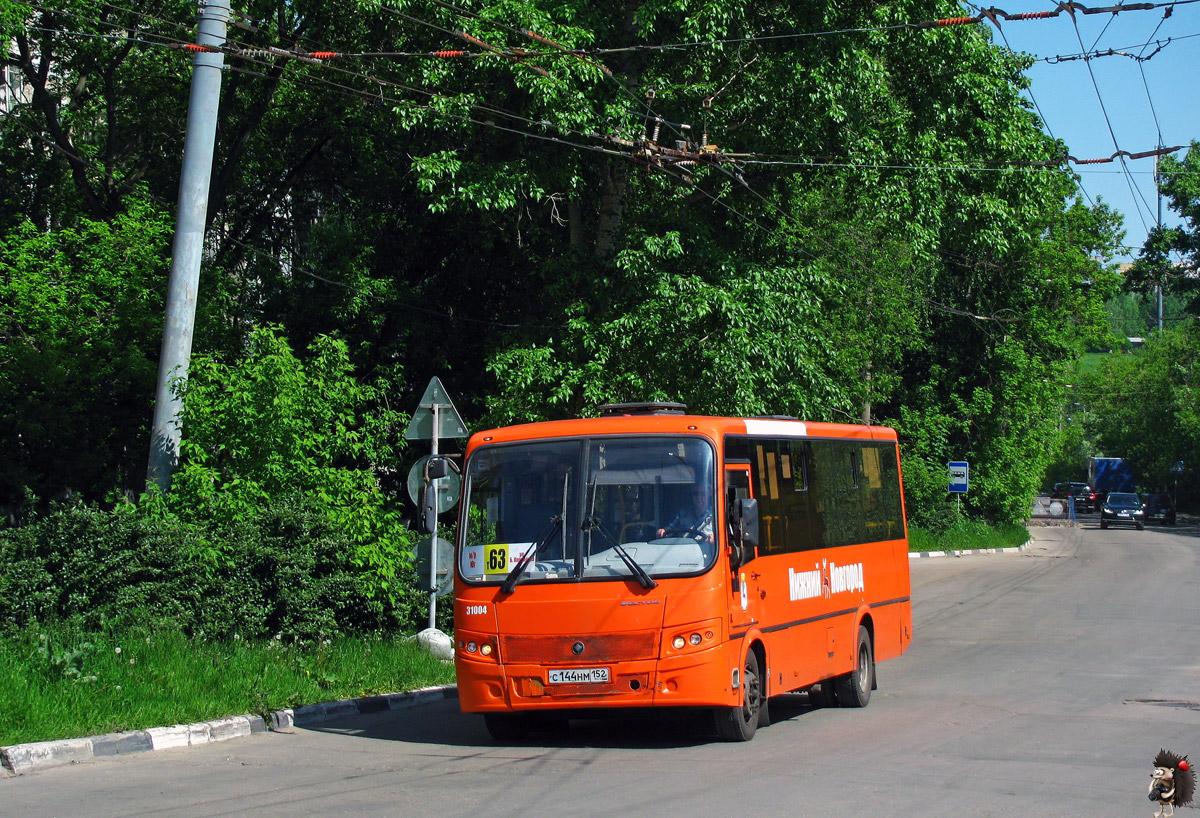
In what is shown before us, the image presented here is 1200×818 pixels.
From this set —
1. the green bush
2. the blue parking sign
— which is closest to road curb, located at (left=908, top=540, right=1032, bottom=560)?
the blue parking sign

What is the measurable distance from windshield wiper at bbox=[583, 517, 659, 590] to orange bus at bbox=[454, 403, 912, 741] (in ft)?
0.04

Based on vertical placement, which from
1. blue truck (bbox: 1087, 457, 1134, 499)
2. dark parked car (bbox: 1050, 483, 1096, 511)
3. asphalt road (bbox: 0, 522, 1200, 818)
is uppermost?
blue truck (bbox: 1087, 457, 1134, 499)

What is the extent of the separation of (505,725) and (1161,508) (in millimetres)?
67537

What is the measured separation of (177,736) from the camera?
987 centimetres

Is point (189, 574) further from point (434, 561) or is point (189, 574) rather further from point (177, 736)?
point (177, 736)

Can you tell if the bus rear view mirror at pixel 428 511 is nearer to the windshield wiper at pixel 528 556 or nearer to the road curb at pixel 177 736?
the road curb at pixel 177 736

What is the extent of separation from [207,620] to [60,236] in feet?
40.2

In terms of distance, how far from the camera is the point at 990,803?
24.3 feet

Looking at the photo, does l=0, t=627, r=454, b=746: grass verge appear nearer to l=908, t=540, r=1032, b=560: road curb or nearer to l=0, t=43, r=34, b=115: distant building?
l=0, t=43, r=34, b=115: distant building

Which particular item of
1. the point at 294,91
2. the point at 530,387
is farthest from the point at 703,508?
the point at 294,91

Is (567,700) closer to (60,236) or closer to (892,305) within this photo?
(60,236)

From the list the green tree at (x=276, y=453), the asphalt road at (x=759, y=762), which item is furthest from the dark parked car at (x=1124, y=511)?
the green tree at (x=276, y=453)

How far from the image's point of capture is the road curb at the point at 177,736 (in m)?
8.73

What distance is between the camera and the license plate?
9.54 m
